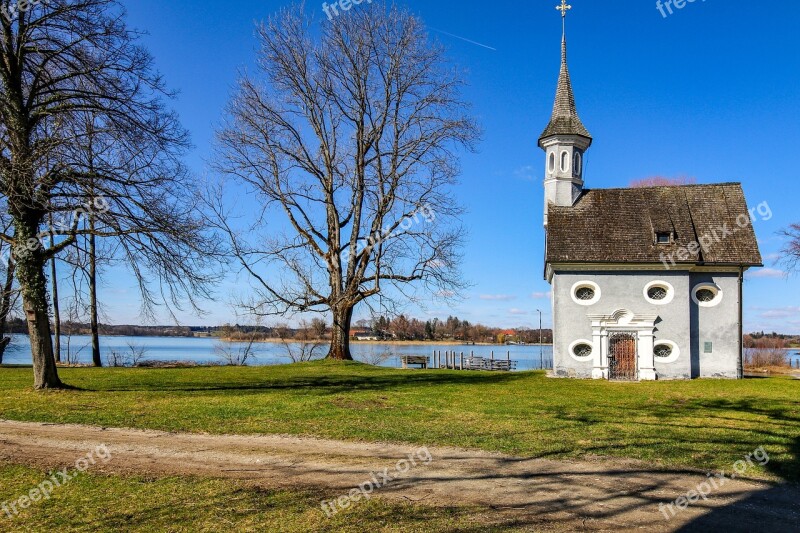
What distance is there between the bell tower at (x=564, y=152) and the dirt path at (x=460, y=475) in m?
19.7

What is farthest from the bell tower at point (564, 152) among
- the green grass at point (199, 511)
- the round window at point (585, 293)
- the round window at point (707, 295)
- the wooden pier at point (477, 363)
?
the green grass at point (199, 511)

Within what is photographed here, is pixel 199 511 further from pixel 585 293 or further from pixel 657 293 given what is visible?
pixel 657 293

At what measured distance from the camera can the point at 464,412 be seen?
13.6m

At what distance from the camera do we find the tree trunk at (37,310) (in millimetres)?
14305

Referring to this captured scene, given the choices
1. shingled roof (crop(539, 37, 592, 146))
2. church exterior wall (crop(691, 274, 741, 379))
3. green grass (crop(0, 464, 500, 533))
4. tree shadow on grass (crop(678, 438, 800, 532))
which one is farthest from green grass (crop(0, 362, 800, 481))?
shingled roof (crop(539, 37, 592, 146))

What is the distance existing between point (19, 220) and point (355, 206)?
51.8 feet

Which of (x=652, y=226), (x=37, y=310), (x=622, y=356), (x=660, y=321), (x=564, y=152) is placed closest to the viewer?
(x=37, y=310)

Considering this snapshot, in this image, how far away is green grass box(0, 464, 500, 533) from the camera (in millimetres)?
5973

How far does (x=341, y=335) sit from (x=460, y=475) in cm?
2065

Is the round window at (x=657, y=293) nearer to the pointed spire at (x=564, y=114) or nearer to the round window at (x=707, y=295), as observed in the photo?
the round window at (x=707, y=295)

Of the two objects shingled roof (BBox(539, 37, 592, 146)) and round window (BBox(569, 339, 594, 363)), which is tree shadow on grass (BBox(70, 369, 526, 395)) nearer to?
round window (BBox(569, 339, 594, 363))

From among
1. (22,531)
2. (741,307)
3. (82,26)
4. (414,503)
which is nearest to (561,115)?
(741,307)

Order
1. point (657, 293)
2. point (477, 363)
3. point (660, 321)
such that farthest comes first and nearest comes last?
point (477, 363) → point (657, 293) → point (660, 321)

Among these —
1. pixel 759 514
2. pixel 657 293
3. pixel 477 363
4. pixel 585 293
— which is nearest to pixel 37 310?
pixel 759 514
